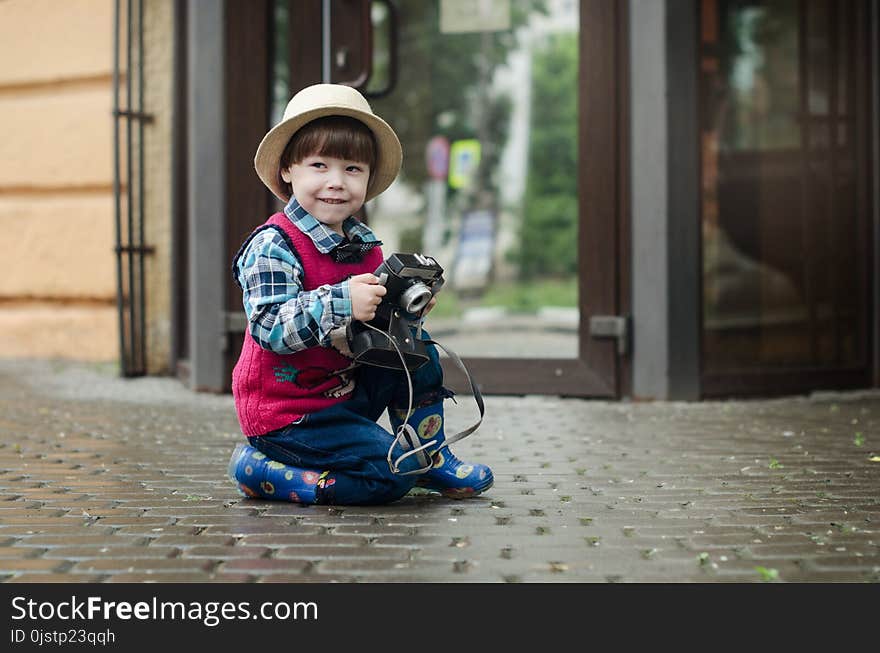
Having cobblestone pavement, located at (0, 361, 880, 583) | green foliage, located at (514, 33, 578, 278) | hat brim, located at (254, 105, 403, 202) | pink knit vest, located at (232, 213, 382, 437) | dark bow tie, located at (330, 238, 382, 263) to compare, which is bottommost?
cobblestone pavement, located at (0, 361, 880, 583)

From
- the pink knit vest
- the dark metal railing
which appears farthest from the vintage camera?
the dark metal railing

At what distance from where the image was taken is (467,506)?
3.34 metres

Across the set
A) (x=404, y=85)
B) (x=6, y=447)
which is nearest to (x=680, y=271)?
(x=6, y=447)

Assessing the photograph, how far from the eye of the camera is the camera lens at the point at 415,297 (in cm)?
311

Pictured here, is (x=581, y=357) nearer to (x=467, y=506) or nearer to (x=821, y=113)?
(x=821, y=113)

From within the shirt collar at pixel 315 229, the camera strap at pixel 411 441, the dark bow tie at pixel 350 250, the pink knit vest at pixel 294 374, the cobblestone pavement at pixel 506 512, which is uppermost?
the shirt collar at pixel 315 229

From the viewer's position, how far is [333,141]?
331 centimetres

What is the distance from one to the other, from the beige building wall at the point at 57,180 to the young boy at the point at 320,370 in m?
5.45

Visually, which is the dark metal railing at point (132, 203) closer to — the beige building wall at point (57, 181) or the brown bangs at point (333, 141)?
the beige building wall at point (57, 181)

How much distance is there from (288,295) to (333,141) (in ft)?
1.58

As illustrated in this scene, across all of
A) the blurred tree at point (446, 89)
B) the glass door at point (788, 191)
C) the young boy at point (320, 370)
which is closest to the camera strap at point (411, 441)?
the young boy at point (320, 370)

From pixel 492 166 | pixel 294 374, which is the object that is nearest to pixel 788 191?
pixel 294 374

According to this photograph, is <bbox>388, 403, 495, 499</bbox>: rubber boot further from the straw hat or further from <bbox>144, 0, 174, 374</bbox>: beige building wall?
<bbox>144, 0, 174, 374</bbox>: beige building wall

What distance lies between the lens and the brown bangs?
10.9 feet
